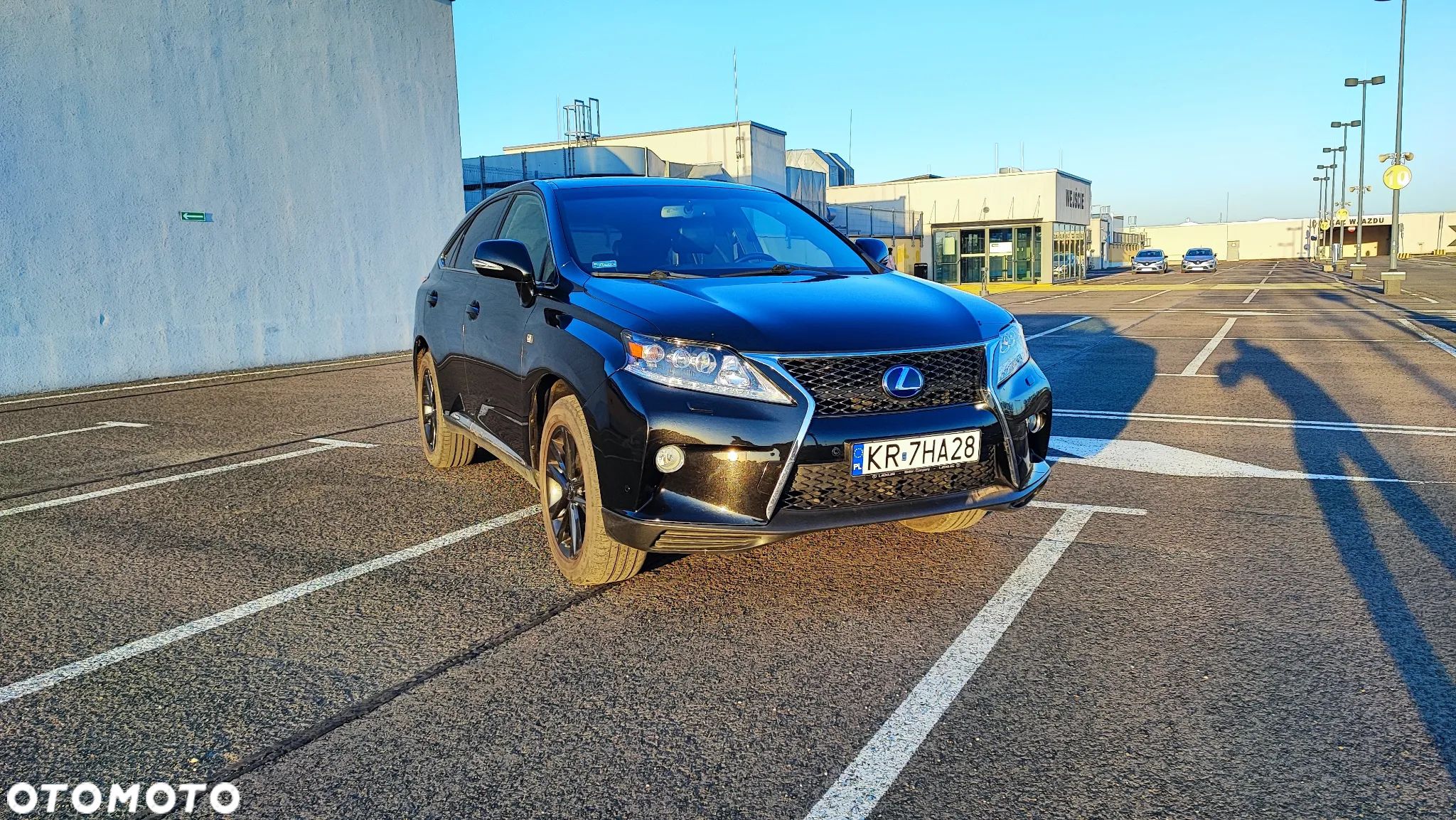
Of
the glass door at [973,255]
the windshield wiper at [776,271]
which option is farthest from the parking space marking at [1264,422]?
the glass door at [973,255]

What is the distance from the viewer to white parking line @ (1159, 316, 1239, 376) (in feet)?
36.9

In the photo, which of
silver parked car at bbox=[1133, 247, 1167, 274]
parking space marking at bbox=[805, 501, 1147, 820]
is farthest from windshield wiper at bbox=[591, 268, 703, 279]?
silver parked car at bbox=[1133, 247, 1167, 274]

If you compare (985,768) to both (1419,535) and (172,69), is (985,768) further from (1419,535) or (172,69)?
(172,69)

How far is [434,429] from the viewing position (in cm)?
639

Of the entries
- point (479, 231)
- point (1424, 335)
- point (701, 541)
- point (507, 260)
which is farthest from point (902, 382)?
point (1424, 335)

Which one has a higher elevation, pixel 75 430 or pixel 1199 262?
pixel 1199 262

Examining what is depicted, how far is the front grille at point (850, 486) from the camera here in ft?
11.6

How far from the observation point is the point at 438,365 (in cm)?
608

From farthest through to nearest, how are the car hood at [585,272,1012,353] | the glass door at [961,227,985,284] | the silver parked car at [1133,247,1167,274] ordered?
the silver parked car at [1133,247,1167,274] → the glass door at [961,227,985,284] → the car hood at [585,272,1012,353]

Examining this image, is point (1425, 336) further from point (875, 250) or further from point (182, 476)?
point (182, 476)

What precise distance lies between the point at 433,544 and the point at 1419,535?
4.39 metres

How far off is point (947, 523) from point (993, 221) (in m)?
52.8

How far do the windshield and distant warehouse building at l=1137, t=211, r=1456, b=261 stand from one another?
122 metres

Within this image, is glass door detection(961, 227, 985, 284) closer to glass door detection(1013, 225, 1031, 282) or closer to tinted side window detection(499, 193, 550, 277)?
glass door detection(1013, 225, 1031, 282)
